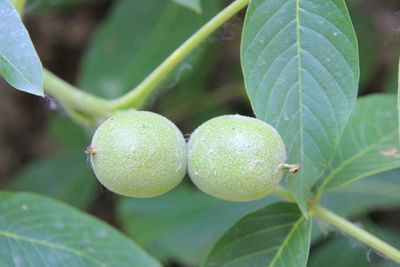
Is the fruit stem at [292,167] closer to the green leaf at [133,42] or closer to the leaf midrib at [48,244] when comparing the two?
the leaf midrib at [48,244]

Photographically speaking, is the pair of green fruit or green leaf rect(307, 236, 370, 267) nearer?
the pair of green fruit

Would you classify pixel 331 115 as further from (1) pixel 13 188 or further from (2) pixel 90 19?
(2) pixel 90 19

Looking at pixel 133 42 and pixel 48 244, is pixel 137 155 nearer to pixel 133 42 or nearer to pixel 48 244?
pixel 48 244

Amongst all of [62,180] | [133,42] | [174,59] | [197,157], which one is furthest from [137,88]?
[62,180]

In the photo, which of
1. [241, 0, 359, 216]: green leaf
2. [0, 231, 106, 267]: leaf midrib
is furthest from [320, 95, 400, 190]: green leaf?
[0, 231, 106, 267]: leaf midrib

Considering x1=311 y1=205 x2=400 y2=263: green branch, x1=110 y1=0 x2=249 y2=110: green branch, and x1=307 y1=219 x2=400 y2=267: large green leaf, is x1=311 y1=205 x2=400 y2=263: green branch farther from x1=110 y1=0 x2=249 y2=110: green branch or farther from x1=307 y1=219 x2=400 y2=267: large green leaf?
x1=307 y1=219 x2=400 y2=267: large green leaf

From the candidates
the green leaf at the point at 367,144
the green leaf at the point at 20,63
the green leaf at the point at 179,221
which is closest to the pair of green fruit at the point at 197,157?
the green leaf at the point at 20,63
